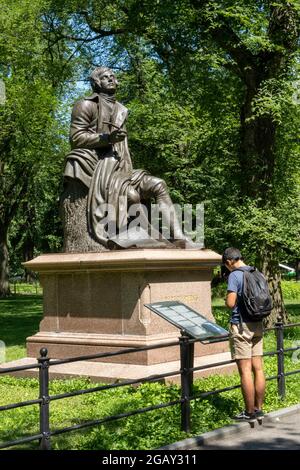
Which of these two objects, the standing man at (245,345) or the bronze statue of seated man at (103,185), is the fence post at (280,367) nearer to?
the standing man at (245,345)

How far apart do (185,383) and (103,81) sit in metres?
6.25

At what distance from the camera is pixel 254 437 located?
23.8ft

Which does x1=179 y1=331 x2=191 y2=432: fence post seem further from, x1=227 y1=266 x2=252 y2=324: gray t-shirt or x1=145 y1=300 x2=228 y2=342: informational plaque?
x1=227 y1=266 x2=252 y2=324: gray t-shirt

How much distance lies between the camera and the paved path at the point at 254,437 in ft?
22.4

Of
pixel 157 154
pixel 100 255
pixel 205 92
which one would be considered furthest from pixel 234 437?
pixel 157 154

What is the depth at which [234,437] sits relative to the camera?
7281 millimetres

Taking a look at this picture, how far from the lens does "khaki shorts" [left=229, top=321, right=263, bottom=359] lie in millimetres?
7703

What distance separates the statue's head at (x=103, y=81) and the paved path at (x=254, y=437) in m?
6.29

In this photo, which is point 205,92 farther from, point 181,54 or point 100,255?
point 100,255

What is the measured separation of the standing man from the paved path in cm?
21

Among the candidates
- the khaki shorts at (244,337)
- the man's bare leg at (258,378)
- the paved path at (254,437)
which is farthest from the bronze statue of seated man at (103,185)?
the paved path at (254,437)

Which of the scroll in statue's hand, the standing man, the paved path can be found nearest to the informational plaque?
the standing man

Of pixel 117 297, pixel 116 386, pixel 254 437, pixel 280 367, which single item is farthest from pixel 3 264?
pixel 116 386

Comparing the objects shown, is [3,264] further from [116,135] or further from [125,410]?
[125,410]
